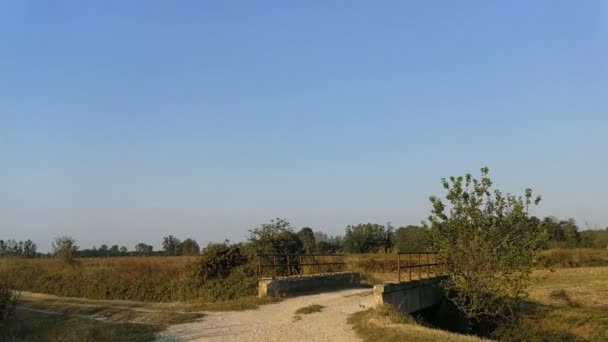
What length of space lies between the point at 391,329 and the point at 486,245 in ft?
19.9

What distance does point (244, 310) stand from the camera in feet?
63.5

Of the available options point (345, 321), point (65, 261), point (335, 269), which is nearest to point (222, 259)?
point (335, 269)

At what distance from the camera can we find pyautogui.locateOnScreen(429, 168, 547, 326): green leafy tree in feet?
57.9

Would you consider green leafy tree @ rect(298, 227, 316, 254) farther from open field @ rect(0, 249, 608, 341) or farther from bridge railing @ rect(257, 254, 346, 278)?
bridge railing @ rect(257, 254, 346, 278)

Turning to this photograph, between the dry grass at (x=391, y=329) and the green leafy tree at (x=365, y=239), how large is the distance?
176 feet

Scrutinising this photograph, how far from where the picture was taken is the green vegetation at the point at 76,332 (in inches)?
569

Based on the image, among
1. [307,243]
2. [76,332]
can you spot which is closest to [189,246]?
[307,243]

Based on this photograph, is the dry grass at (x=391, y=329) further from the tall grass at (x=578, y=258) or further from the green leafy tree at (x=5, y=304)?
the tall grass at (x=578, y=258)

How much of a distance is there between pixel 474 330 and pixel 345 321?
7016 mm

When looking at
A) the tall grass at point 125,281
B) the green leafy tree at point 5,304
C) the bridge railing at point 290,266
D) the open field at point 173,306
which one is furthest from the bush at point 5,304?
the bridge railing at point 290,266

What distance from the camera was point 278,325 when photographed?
52.2ft

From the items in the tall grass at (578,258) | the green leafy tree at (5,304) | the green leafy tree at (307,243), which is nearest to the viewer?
the green leafy tree at (5,304)

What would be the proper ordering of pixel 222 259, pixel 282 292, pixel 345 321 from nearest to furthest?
pixel 345 321 < pixel 282 292 < pixel 222 259

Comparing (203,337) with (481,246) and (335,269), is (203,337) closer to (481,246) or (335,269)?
(481,246)
